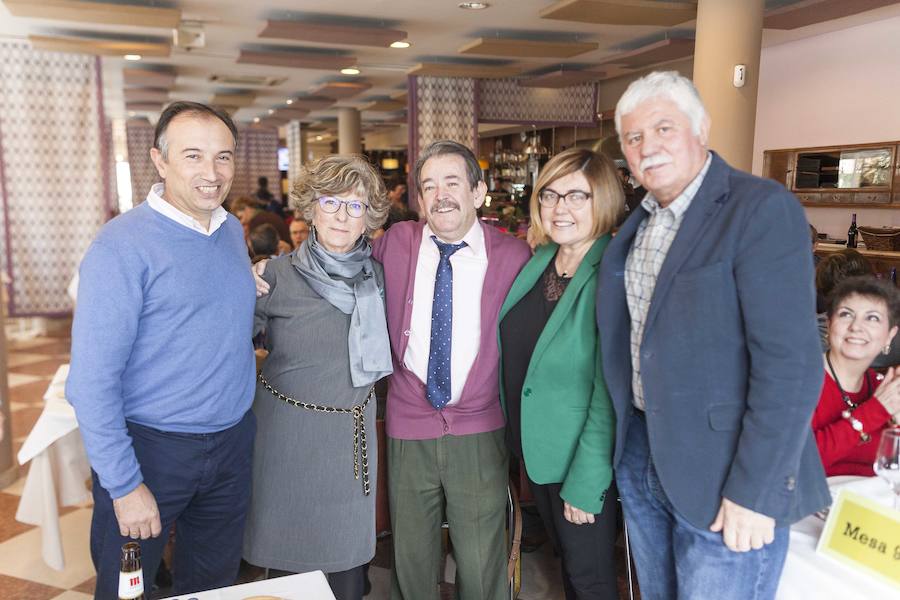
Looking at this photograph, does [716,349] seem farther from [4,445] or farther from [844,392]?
[4,445]

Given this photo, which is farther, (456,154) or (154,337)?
(456,154)

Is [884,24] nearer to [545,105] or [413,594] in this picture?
[545,105]

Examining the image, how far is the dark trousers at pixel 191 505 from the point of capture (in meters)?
1.85

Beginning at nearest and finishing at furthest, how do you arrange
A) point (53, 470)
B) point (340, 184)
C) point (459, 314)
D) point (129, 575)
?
point (129, 575)
point (340, 184)
point (459, 314)
point (53, 470)

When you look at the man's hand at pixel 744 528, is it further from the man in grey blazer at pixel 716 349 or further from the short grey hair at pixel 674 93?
the short grey hair at pixel 674 93

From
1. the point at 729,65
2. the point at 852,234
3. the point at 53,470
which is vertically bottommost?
the point at 53,470

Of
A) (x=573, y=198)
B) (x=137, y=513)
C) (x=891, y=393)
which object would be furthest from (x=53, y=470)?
(x=891, y=393)

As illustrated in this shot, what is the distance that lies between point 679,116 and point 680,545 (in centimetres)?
102

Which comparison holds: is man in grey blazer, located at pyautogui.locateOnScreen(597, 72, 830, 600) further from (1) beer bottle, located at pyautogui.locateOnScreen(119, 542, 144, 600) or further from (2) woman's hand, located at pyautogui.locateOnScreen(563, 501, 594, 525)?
(1) beer bottle, located at pyautogui.locateOnScreen(119, 542, 144, 600)

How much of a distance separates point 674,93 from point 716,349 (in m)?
0.58

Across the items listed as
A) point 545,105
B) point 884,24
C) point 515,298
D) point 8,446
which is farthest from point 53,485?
point 545,105

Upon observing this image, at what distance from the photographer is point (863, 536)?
150 centimetres

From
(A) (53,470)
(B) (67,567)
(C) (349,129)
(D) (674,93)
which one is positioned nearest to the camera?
(D) (674,93)

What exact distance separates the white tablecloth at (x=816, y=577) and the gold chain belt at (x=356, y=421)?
122cm
